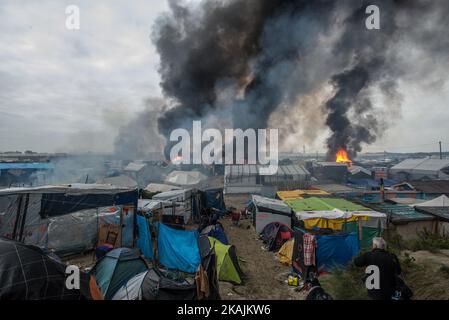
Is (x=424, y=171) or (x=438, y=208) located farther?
(x=424, y=171)

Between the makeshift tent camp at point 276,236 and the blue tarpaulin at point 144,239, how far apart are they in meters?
6.08

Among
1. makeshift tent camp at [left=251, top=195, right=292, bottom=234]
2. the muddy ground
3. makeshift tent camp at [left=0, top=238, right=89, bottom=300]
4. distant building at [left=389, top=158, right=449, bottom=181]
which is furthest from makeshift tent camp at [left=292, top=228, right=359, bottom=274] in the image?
distant building at [left=389, top=158, right=449, bottom=181]

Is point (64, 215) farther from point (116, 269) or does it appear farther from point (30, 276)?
point (30, 276)

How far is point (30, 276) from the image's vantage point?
4.92 metres

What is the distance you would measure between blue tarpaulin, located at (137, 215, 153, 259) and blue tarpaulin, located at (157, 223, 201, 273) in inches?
24.3

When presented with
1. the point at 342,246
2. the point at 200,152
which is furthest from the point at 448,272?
the point at 200,152

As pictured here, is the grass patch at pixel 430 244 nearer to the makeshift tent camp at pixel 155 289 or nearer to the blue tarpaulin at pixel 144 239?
the makeshift tent camp at pixel 155 289

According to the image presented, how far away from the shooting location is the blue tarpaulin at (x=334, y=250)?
10.5 metres

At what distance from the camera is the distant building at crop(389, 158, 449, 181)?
44.3 meters

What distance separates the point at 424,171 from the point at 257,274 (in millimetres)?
48707

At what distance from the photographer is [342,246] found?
10.7 m

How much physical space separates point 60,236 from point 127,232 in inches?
104

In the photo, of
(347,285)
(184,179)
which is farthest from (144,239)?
(184,179)

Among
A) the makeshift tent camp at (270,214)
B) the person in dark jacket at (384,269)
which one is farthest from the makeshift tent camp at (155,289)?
the makeshift tent camp at (270,214)
